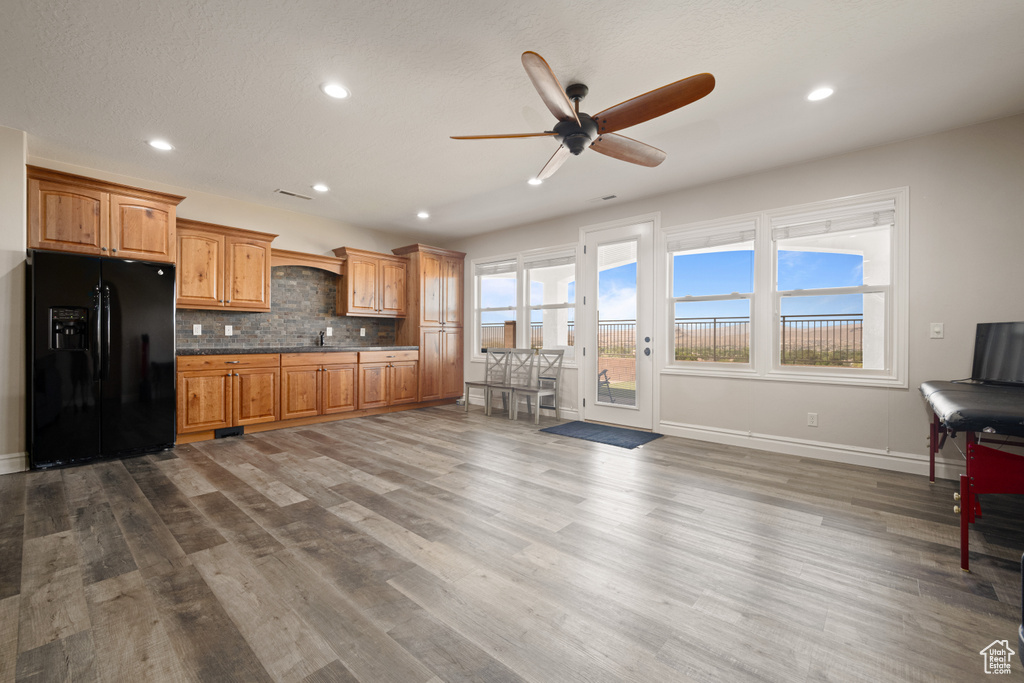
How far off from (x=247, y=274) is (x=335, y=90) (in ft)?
→ 9.92

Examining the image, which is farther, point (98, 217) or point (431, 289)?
point (431, 289)

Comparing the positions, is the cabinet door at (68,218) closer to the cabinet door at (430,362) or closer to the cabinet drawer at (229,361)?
the cabinet drawer at (229,361)

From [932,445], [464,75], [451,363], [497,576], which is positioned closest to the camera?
[497,576]

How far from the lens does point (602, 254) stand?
536 cm

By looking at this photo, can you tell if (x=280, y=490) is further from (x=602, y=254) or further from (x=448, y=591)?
Answer: (x=602, y=254)

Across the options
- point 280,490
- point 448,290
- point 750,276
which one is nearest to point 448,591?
point 280,490

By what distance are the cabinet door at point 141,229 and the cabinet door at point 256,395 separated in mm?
1405

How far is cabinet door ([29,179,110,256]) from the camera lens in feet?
11.6

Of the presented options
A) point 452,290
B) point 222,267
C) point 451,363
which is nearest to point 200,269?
point 222,267

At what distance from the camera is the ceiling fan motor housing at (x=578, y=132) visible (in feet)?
8.46

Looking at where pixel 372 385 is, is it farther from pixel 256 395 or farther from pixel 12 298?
pixel 12 298

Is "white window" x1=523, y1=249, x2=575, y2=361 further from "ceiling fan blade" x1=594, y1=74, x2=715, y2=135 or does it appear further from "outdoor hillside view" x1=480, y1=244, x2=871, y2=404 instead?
"ceiling fan blade" x1=594, y1=74, x2=715, y2=135

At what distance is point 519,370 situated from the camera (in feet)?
20.1

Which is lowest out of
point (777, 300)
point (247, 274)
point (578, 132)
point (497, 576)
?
point (497, 576)
